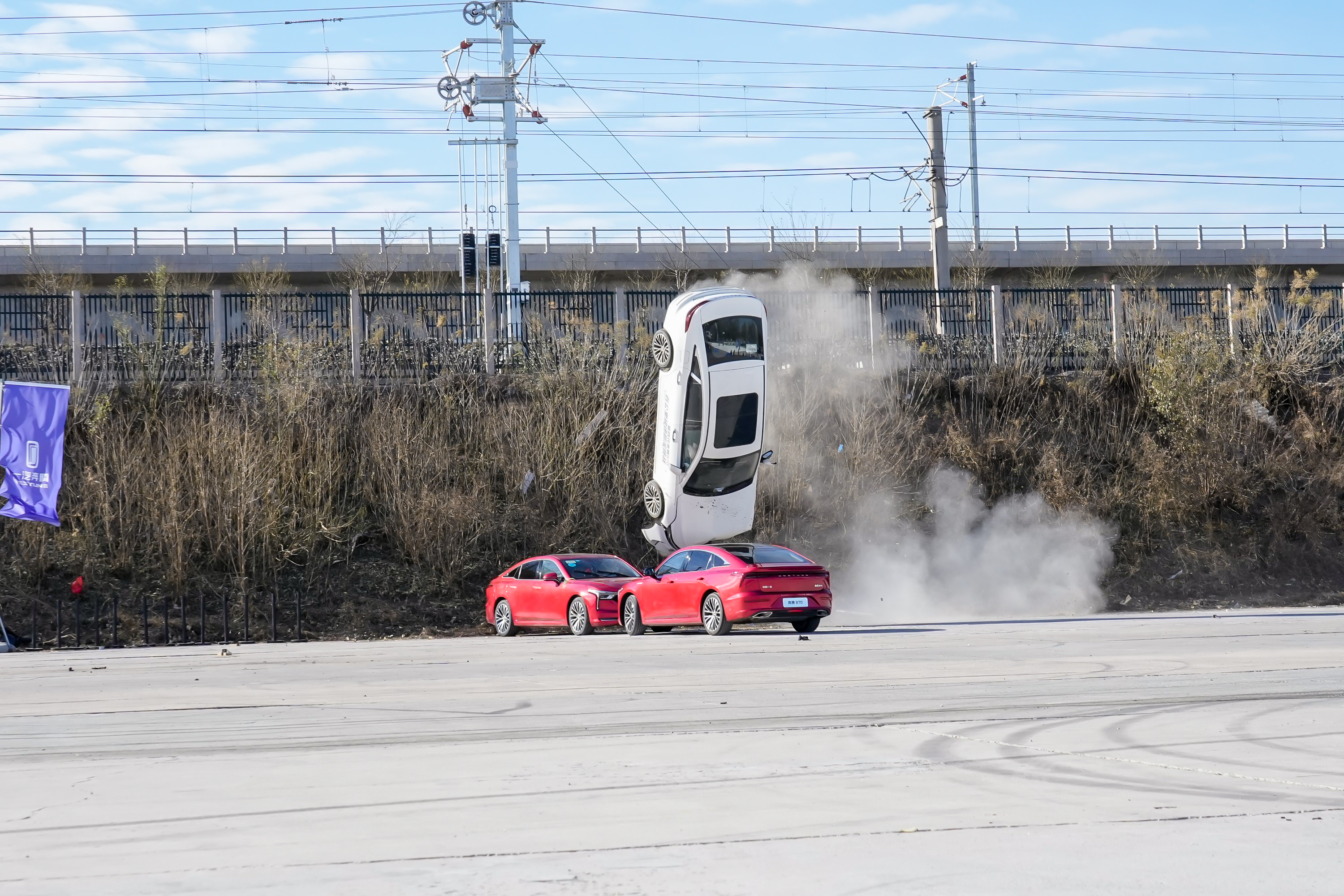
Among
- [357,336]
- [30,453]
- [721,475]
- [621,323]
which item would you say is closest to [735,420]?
[721,475]

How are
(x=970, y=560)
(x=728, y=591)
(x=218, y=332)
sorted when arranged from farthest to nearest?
(x=218, y=332) → (x=970, y=560) → (x=728, y=591)

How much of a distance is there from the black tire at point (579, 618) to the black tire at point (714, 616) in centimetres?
234

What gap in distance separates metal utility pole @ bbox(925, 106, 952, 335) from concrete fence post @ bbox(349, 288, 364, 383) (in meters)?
15.6

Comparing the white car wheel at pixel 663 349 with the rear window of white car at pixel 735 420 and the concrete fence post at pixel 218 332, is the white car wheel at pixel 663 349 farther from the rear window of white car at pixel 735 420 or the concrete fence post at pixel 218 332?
the concrete fence post at pixel 218 332

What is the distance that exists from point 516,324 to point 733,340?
10.3 metres

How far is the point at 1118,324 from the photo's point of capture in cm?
3594

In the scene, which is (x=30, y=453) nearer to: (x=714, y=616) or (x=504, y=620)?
(x=504, y=620)

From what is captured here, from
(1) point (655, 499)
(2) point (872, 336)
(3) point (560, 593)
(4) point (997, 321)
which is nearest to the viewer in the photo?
(3) point (560, 593)

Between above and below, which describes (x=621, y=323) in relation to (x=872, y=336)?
above

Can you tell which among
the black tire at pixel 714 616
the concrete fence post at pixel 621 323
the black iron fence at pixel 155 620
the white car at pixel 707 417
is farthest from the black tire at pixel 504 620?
the concrete fence post at pixel 621 323

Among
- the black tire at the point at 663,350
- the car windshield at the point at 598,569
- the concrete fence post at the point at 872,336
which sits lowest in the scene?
the car windshield at the point at 598,569

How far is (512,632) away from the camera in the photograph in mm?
24672

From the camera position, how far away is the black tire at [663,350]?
25266mm

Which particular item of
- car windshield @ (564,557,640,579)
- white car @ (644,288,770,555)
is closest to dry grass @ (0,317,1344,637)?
white car @ (644,288,770,555)
